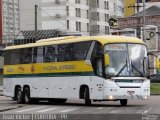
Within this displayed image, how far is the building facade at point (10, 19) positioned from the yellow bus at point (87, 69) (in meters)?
59.8

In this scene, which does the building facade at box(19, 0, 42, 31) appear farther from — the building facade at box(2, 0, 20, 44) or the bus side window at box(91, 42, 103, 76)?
the bus side window at box(91, 42, 103, 76)

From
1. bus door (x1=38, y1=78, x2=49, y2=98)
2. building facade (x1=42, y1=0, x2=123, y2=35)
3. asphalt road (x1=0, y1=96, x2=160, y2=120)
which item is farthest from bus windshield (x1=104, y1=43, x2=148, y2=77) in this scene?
building facade (x1=42, y1=0, x2=123, y2=35)

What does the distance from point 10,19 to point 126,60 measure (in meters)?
69.6

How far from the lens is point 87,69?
29.0 meters

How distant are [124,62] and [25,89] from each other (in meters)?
8.67

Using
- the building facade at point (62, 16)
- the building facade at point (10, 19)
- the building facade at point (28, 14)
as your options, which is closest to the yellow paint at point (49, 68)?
the building facade at point (10, 19)

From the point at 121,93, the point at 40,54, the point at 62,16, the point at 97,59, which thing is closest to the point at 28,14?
the point at 62,16

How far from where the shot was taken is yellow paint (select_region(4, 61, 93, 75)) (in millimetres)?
29392

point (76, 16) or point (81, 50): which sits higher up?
point (76, 16)

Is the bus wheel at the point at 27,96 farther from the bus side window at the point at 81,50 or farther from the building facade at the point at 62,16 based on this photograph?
the building facade at the point at 62,16

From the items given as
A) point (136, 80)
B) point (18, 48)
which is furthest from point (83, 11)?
point (136, 80)

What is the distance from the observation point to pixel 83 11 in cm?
11294

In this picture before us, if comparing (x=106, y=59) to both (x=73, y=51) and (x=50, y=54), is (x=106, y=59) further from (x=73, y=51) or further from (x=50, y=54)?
(x=50, y=54)

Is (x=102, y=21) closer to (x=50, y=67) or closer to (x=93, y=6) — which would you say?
(x=93, y=6)
